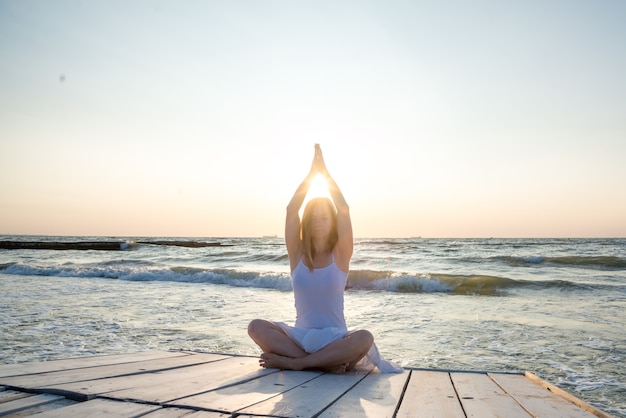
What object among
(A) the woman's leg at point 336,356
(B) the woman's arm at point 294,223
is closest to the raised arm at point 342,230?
(B) the woman's arm at point 294,223

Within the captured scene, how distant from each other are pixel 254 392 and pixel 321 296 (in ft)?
4.00

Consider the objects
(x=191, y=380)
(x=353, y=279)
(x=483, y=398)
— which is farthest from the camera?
(x=353, y=279)

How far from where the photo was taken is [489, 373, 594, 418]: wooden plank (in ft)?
8.73

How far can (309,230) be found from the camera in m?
4.11

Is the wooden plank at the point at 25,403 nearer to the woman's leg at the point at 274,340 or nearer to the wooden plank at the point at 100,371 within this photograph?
the wooden plank at the point at 100,371

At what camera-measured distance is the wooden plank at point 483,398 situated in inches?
103

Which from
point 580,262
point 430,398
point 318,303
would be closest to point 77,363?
point 318,303

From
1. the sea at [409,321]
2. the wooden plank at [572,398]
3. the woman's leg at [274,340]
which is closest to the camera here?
the wooden plank at [572,398]

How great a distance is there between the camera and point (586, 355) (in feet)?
19.7

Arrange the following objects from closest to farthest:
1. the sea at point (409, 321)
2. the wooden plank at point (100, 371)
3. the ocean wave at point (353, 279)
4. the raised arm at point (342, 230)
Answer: the wooden plank at point (100, 371) → the raised arm at point (342, 230) → the sea at point (409, 321) → the ocean wave at point (353, 279)

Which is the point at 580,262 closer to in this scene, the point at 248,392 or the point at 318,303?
the point at 318,303

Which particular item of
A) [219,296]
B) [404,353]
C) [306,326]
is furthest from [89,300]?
[306,326]

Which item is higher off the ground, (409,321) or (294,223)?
(294,223)

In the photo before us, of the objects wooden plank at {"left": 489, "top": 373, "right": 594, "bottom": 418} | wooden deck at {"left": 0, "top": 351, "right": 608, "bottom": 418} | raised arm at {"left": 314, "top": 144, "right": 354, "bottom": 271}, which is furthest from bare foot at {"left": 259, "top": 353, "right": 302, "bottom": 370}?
wooden plank at {"left": 489, "top": 373, "right": 594, "bottom": 418}
